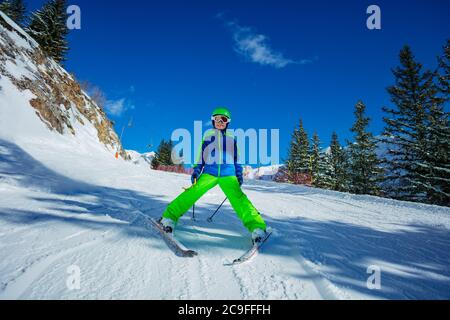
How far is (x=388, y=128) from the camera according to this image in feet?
55.7

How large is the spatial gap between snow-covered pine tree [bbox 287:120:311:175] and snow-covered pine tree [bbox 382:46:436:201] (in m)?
15.0

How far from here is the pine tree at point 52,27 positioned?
26.3 meters

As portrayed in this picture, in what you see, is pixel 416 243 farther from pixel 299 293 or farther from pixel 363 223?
pixel 299 293

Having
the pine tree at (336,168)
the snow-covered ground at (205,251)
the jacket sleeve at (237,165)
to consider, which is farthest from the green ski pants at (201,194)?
the pine tree at (336,168)

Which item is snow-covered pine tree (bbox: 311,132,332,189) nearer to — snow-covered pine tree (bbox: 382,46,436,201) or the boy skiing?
snow-covered pine tree (bbox: 382,46,436,201)

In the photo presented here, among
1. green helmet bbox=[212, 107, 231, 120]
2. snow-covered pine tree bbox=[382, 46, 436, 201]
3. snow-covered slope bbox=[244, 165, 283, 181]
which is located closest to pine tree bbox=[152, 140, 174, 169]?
snow-covered slope bbox=[244, 165, 283, 181]

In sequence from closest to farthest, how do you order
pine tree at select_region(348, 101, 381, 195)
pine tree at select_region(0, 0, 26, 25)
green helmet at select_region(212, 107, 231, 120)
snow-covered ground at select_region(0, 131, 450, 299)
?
snow-covered ground at select_region(0, 131, 450, 299)
green helmet at select_region(212, 107, 231, 120)
pine tree at select_region(348, 101, 381, 195)
pine tree at select_region(0, 0, 26, 25)

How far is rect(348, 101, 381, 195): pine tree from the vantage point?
21.1 metres

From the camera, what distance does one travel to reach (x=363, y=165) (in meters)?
21.9

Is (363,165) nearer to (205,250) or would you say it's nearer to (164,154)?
(205,250)

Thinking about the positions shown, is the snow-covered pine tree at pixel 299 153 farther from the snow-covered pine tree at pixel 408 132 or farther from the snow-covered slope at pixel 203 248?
the snow-covered slope at pixel 203 248

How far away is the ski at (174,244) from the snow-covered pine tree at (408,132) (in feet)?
48.2

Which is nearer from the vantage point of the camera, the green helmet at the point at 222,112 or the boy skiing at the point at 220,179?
the boy skiing at the point at 220,179

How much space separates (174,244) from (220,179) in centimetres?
108
